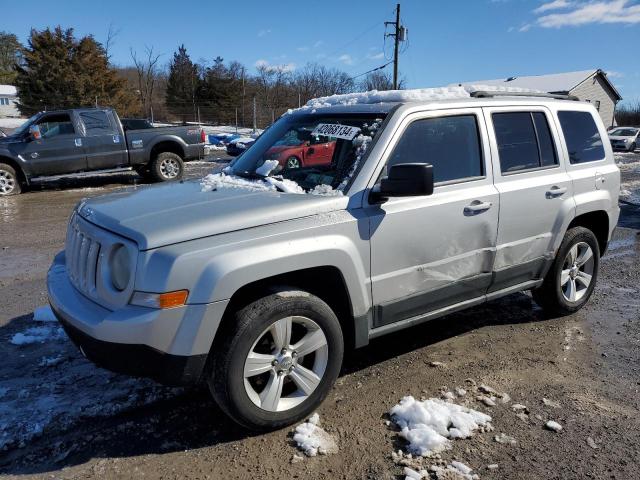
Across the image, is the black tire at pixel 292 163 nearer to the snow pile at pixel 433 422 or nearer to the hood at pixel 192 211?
the hood at pixel 192 211

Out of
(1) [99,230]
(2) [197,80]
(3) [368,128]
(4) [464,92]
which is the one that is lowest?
(1) [99,230]

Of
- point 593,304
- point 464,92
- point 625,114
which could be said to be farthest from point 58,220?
point 625,114

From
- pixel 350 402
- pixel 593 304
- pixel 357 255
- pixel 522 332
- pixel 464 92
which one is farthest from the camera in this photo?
pixel 593 304

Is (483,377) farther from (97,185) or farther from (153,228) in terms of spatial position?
(97,185)

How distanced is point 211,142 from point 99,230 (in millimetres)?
25416

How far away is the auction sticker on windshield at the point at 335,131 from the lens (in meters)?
3.51

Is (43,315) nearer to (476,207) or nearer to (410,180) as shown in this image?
(410,180)

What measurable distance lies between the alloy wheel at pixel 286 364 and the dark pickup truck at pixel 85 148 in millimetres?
11318

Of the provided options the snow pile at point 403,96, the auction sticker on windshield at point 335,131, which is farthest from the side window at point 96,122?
the auction sticker on windshield at point 335,131

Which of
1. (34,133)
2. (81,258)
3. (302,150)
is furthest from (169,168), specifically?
(81,258)

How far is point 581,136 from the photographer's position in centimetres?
467

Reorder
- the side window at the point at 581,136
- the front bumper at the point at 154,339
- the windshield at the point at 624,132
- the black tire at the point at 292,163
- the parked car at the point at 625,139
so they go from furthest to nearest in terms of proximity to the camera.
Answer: the windshield at the point at 624,132 → the parked car at the point at 625,139 → the side window at the point at 581,136 → the black tire at the point at 292,163 → the front bumper at the point at 154,339

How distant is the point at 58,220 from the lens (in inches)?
361

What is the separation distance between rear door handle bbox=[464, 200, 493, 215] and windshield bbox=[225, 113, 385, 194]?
33.9 inches
